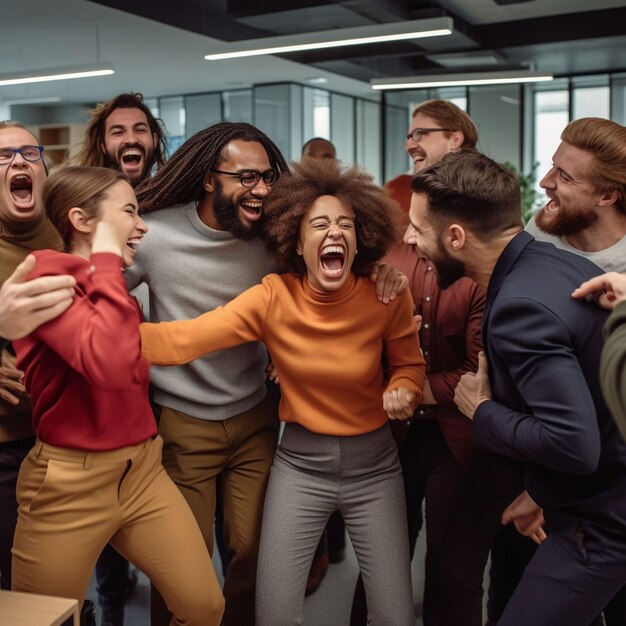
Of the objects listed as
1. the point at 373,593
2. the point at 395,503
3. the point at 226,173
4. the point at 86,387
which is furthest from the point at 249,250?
the point at 373,593

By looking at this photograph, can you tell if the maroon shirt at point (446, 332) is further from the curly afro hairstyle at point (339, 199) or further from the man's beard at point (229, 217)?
the man's beard at point (229, 217)

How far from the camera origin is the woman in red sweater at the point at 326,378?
7.31ft

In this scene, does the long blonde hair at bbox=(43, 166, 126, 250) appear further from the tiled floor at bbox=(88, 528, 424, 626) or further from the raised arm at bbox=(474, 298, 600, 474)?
the tiled floor at bbox=(88, 528, 424, 626)

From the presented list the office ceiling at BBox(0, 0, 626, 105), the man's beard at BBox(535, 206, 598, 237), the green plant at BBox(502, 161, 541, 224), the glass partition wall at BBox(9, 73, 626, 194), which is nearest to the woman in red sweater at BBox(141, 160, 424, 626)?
the man's beard at BBox(535, 206, 598, 237)

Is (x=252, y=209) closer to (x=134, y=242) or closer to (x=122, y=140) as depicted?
(x=134, y=242)

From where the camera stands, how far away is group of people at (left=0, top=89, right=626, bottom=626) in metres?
1.79

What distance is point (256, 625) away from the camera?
2.29m

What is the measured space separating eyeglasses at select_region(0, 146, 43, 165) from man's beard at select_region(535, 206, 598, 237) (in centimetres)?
170

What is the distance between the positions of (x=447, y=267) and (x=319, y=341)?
0.42m

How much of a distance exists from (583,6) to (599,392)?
305 inches

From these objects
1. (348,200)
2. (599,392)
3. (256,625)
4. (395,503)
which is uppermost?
(348,200)

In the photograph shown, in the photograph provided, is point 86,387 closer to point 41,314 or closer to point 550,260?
point 41,314

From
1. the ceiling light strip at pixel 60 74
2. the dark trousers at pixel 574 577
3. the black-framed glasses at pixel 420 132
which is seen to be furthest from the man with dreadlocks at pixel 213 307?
the ceiling light strip at pixel 60 74

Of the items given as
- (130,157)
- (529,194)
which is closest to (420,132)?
(130,157)
